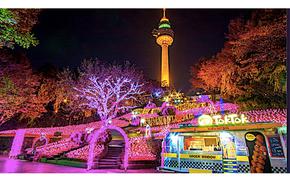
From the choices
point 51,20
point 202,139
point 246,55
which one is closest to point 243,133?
point 202,139

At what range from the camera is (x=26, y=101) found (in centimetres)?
877

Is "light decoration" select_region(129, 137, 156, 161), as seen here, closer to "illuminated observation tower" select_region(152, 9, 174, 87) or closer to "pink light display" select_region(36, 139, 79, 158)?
"pink light display" select_region(36, 139, 79, 158)

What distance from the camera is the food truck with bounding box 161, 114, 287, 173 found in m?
4.19

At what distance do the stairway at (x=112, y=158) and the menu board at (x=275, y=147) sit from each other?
329cm

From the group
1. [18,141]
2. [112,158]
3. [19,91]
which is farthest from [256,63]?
[18,141]

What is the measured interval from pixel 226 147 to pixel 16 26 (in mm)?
4576

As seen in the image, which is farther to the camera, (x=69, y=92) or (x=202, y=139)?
(x=69, y=92)

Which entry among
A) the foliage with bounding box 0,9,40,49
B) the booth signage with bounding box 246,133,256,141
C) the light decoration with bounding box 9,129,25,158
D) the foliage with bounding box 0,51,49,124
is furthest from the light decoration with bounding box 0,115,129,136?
the booth signage with bounding box 246,133,256,141

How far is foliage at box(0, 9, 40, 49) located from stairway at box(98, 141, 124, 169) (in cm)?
314

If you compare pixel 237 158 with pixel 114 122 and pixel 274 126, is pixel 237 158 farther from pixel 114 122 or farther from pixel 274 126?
pixel 114 122

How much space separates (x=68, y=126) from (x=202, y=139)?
670 cm

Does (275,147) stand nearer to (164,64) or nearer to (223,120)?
(223,120)

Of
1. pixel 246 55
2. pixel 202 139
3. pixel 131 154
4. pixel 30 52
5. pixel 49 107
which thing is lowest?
pixel 131 154

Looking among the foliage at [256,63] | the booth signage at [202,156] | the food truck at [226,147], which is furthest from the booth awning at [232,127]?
the foliage at [256,63]
